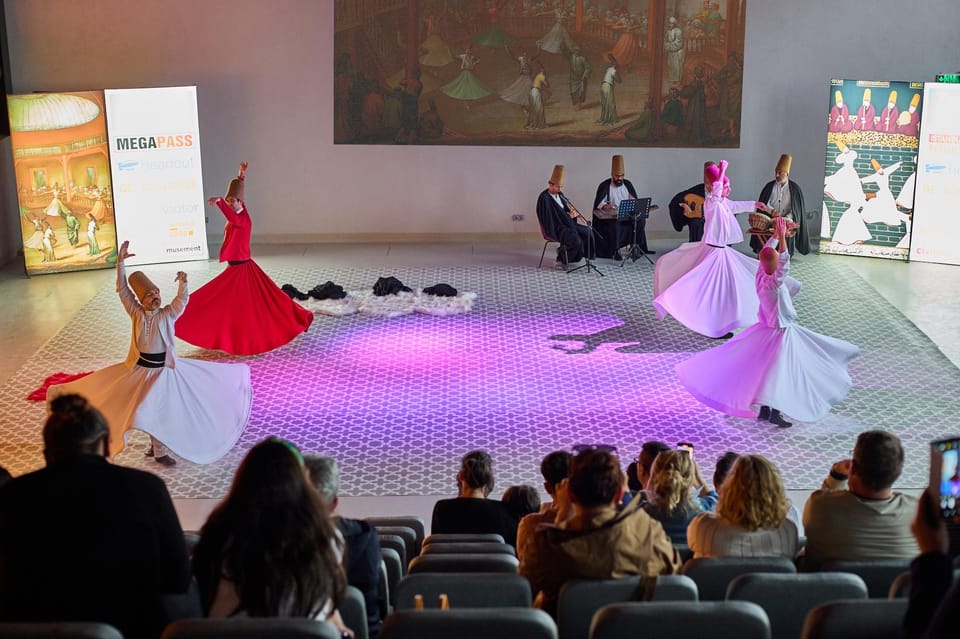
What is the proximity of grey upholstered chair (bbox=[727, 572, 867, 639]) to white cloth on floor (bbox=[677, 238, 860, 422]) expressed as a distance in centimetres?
472

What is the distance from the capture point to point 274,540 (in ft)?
10.3

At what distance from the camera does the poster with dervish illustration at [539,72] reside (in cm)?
1438

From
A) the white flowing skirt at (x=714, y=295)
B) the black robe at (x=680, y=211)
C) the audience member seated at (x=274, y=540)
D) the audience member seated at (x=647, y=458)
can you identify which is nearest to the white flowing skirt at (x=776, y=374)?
the white flowing skirt at (x=714, y=295)

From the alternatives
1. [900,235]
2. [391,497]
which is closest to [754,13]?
[900,235]

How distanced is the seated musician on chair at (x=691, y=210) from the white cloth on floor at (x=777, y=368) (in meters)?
3.80

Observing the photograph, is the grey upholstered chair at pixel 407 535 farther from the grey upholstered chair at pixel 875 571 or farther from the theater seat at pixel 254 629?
the theater seat at pixel 254 629

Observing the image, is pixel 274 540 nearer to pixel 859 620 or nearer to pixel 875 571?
pixel 859 620

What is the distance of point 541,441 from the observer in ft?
27.1

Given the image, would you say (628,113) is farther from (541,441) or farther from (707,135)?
(541,441)

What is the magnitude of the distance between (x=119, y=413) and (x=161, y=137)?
670 centimetres

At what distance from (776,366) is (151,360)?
4.36m

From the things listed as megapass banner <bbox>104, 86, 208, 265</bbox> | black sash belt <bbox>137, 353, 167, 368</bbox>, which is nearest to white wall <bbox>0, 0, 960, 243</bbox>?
megapass banner <bbox>104, 86, 208, 265</bbox>

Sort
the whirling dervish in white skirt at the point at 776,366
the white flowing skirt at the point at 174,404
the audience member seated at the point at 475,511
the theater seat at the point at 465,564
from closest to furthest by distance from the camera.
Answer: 1. the theater seat at the point at 465,564
2. the audience member seated at the point at 475,511
3. the white flowing skirt at the point at 174,404
4. the whirling dervish in white skirt at the point at 776,366

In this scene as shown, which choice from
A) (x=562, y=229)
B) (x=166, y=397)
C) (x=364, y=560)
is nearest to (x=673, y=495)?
(x=364, y=560)
